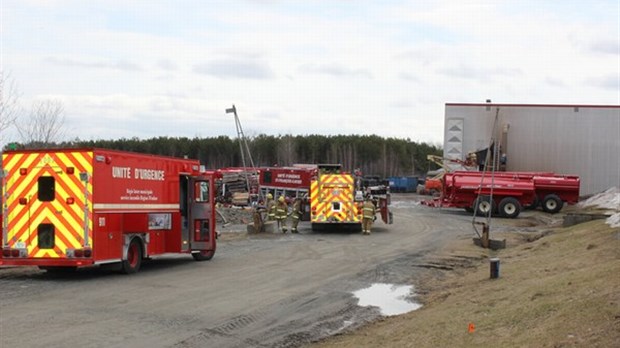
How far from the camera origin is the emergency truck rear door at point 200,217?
17.9 metres

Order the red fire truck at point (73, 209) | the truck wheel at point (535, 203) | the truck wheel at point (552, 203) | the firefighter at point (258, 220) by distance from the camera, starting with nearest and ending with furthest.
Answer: the red fire truck at point (73, 209), the firefighter at point (258, 220), the truck wheel at point (552, 203), the truck wheel at point (535, 203)

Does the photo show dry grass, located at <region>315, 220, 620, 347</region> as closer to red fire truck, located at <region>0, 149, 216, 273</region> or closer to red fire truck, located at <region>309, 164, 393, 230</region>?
red fire truck, located at <region>0, 149, 216, 273</region>

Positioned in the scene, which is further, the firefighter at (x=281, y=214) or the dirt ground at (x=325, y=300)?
the firefighter at (x=281, y=214)

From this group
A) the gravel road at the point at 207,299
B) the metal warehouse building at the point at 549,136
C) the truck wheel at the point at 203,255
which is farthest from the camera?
the metal warehouse building at the point at 549,136

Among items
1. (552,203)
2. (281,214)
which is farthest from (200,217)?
(552,203)

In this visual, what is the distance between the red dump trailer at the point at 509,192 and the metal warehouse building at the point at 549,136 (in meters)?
9.91

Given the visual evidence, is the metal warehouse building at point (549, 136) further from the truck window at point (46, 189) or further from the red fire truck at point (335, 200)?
the truck window at point (46, 189)

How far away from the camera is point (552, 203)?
1585 inches

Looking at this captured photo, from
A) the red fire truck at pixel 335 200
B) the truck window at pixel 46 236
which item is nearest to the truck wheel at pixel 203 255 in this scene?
the truck window at pixel 46 236

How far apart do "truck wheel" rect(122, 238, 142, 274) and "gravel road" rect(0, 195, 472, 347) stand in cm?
30

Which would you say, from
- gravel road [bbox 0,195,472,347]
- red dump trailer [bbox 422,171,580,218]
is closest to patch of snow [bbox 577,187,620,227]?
red dump trailer [bbox 422,171,580,218]

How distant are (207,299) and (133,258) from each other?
4.04m

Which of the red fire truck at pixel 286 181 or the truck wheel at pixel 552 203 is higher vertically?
the red fire truck at pixel 286 181

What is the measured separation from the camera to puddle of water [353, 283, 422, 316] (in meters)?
11.4
